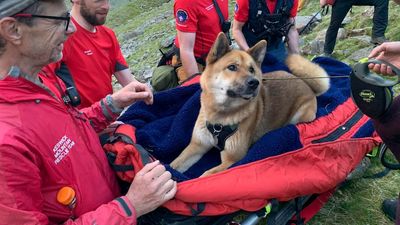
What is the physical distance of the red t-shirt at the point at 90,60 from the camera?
3695 mm

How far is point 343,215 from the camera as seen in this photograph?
11.8 ft

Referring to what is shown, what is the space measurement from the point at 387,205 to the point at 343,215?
42cm

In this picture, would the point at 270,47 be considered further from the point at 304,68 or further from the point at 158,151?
the point at 158,151

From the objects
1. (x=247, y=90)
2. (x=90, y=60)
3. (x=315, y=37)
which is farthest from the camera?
(x=315, y=37)

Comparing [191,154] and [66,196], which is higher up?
[66,196]

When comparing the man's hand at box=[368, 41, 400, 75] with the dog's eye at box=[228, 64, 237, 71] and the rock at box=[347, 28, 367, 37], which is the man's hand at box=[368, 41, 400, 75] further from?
the rock at box=[347, 28, 367, 37]

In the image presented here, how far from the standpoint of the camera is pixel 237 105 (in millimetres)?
3617

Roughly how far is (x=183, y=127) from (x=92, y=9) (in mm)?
1517

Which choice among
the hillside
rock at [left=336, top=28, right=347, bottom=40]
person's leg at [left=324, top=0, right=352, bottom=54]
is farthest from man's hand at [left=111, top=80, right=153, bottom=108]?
rock at [left=336, top=28, right=347, bottom=40]

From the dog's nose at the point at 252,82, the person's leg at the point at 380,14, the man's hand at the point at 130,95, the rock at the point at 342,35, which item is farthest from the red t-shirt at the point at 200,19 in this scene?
the rock at the point at 342,35

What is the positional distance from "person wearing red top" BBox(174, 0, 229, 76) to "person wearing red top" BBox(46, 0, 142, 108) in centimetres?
95

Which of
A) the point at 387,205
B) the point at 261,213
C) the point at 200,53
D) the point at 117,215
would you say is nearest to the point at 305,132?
the point at 261,213

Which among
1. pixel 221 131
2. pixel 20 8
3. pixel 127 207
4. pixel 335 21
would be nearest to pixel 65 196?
pixel 127 207

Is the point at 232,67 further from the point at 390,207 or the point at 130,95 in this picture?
the point at 390,207
